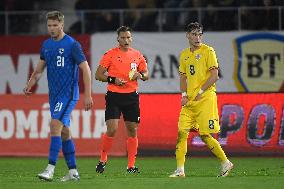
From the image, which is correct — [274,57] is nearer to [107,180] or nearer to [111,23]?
[111,23]

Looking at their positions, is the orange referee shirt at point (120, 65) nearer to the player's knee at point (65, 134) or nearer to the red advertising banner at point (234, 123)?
the player's knee at point (65, 134)

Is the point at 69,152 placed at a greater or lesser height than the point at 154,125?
greater

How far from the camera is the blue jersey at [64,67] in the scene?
44.3 feet

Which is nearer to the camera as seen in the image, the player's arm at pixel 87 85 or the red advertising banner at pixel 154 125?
the player's arm at pixel 87 85

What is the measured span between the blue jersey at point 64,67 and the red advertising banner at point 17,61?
11836 millimetres

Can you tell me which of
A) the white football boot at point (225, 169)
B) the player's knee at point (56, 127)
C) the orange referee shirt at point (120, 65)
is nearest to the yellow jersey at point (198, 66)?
the white football boot at point (225, 169)

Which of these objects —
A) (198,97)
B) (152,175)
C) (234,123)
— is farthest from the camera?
(234,123)

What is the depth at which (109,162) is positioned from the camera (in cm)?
1892

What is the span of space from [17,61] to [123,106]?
977 cm

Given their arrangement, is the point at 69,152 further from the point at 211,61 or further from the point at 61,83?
the point at 211,61

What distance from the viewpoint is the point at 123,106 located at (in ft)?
Answer: 53.3

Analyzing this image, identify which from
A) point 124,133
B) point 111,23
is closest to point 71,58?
point 124,133

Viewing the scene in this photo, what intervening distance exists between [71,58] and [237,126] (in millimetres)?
7180

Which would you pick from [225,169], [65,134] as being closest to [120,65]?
[225,169]
